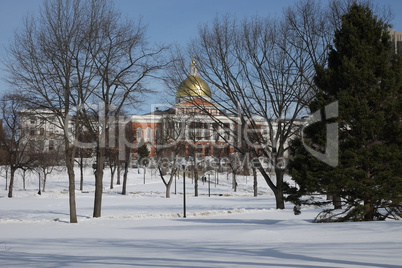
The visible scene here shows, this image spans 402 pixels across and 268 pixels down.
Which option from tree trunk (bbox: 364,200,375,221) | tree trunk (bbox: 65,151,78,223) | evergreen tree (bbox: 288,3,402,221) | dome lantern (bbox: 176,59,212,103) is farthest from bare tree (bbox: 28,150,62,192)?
tree trunk (bbox: 364,200,375,221)

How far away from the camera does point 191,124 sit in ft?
128

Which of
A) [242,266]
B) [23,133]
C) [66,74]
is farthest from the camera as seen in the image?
[23,133]

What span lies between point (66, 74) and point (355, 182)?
12016 millimetres

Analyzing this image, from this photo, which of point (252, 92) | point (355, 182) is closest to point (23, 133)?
point (252, 92)

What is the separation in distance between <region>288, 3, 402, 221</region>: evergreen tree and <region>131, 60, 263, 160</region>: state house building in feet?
28.9

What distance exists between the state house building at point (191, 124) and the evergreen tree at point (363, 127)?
880 cm

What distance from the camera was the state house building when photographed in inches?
905

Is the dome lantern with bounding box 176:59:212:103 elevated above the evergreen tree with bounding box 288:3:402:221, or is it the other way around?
the dome lantern with bounding box 176:59:212:103

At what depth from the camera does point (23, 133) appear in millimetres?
37469

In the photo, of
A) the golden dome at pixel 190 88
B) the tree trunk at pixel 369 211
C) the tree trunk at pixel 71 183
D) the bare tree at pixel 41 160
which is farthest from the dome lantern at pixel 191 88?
the bare tree at pixel 41 160

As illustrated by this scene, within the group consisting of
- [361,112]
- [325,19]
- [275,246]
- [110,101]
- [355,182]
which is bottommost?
[275,246]

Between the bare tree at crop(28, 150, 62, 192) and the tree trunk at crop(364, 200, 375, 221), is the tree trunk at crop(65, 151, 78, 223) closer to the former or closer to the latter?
the tree trunk at crop(364, 200, 375, 221)

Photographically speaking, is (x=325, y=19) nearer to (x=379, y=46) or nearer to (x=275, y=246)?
(x=379, y=46)

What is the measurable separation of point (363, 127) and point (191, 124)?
27105 millimetres
